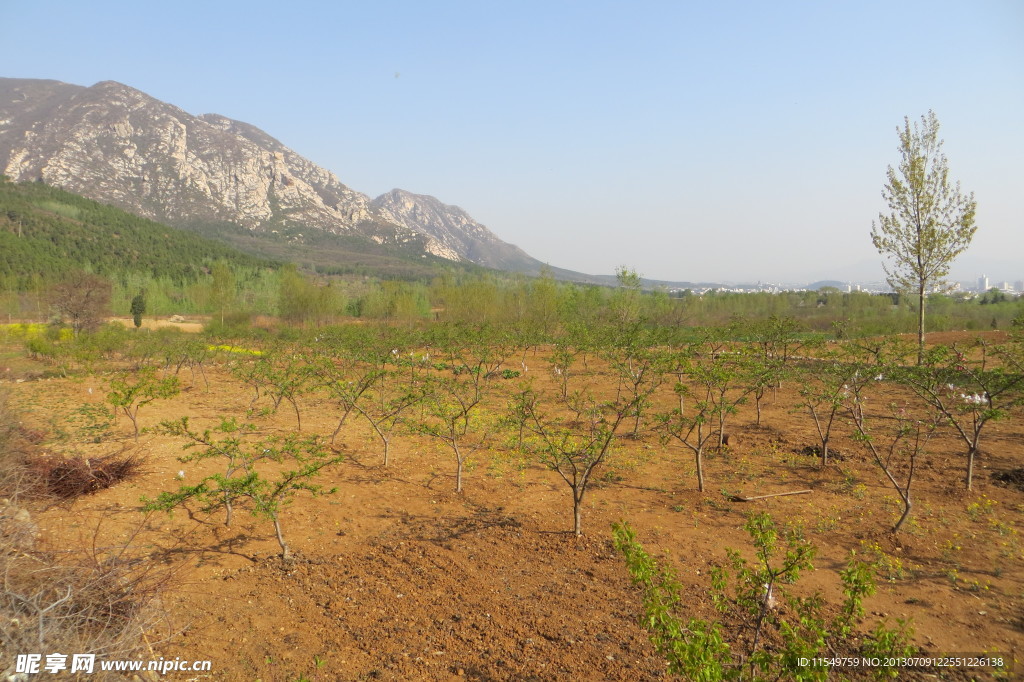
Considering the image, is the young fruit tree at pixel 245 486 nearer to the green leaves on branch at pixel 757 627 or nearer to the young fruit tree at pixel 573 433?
the young fruit tree at pixel 573 433

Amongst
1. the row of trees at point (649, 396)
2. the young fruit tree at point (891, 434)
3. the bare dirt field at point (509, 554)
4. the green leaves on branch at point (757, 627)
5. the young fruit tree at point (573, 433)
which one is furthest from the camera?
the row of trees at point (649, 396)

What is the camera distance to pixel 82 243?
72375 millimetres

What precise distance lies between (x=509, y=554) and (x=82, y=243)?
9502 centimetres

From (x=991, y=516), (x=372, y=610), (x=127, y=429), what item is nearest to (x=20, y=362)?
(x=127, y=429)

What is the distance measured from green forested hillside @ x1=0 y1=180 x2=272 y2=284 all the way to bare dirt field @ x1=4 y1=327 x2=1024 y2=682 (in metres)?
61.0

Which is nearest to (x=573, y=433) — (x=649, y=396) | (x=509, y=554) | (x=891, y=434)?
(x=649, y=396)

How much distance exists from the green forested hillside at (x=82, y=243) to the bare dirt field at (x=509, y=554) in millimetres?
61047

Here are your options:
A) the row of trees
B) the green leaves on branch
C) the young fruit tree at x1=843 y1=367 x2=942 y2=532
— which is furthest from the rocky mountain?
the green leaves on branch

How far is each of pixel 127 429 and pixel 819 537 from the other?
47.9ft

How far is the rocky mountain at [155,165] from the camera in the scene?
460ft

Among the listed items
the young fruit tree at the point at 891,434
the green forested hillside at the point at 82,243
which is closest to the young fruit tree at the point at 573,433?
the young fruit tree at the point at 891,434

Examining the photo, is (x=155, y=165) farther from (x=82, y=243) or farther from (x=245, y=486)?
(x=245, y=486)

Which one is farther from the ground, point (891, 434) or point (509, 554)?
point (891, 434)

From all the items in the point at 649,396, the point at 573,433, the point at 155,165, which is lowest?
the point at 573,433
